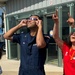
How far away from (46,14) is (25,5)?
1896mm

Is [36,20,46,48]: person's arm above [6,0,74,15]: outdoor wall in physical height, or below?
below

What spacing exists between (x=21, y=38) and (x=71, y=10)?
586 cm

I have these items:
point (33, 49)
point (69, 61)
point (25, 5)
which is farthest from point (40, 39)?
point (25, 5)

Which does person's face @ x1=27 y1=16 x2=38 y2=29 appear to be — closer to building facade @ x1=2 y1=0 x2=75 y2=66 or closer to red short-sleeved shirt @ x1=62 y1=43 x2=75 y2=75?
red short-sleeved shirt @ x1=62 y1=43 x2=75 y2=75

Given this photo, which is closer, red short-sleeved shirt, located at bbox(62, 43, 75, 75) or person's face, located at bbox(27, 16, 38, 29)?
red short-sleeved shirt, located at bbox(62, 43, 75, 75)

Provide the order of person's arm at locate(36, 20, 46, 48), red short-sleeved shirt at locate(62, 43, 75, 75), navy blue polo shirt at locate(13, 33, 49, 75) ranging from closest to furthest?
red short-sleeved shirt at locate(62, 43, 75, 75) < person's arm at locate(36, 20, 46, 48) < navy blue polo shirt at locate(13, 33, 49, 75)

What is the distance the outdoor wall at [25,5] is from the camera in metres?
11.1

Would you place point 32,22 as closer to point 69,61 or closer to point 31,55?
point 31,55

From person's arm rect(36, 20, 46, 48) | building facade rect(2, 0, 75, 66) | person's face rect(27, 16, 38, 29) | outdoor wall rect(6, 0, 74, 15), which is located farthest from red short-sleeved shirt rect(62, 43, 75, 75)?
outdoor wall rect(6, 0, 74, 15)

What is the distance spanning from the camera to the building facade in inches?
403

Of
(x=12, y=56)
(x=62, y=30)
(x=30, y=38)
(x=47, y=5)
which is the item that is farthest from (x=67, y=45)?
(x=12, y=56)

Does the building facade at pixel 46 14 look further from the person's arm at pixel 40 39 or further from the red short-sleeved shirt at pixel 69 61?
the red short-sleeved shirt at pixel 69 61

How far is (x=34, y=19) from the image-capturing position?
3941 millimetres

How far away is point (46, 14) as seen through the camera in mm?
11414
